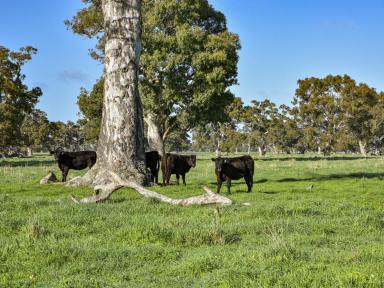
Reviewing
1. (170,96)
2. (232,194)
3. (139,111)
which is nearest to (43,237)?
(232,194)

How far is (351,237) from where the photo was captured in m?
9.29

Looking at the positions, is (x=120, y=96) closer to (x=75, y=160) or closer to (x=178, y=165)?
(x=178, y=165)

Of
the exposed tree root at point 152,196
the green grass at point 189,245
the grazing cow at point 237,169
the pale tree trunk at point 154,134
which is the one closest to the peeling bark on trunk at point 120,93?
the grazing cow at point 237,169

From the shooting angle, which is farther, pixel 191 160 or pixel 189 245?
pixel 191 160

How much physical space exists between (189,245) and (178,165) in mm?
13424

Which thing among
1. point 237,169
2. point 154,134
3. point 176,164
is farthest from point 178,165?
point 154,134

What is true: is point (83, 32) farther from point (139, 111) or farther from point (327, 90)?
point (327, 90)

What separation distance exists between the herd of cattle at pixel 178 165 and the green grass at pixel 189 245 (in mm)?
4981

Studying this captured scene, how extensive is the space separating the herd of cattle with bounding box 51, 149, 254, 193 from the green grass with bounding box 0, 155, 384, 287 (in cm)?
498

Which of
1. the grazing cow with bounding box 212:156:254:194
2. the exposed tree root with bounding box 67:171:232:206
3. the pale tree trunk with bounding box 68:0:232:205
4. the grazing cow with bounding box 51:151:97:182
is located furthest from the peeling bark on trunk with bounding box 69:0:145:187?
the grazing cow with bounding box 51:151:97:182

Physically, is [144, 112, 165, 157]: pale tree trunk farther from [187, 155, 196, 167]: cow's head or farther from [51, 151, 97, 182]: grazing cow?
[187, 155, 196, 167]: cow's head

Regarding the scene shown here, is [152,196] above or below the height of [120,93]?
below

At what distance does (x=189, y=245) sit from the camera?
28.0 feet

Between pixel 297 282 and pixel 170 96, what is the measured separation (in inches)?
1505
